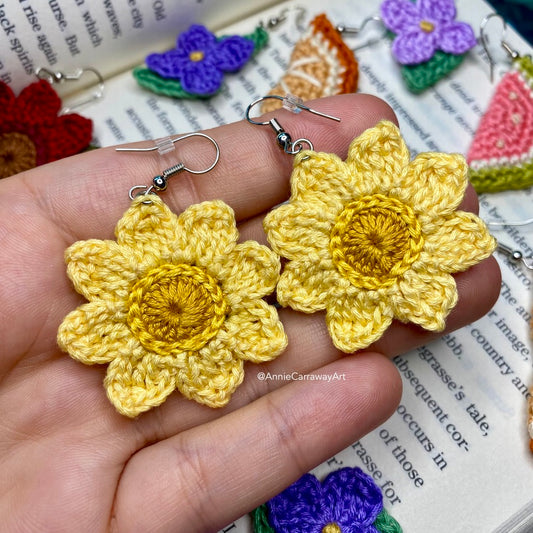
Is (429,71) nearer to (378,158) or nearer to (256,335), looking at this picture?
(378,158)

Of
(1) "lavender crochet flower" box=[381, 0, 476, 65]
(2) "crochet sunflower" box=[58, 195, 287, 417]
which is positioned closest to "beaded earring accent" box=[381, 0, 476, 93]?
(1) "lavender crochet flower" box=[381, 0, 476, 65]

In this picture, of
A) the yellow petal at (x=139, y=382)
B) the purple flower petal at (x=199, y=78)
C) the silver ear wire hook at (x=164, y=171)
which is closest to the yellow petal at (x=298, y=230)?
the silver ear wire hook at (x=164, y=171)

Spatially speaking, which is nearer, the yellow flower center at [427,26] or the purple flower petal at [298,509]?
the purple flower petal at [298,509]

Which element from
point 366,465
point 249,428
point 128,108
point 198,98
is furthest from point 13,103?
point 366,465

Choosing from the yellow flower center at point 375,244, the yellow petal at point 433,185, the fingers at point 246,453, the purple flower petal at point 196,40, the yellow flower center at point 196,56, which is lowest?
the fingers at point 246,453

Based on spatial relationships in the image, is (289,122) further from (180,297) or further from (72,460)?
(72,460)

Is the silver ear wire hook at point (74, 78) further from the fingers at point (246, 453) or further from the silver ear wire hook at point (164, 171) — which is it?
the fingers at point (246, 453)

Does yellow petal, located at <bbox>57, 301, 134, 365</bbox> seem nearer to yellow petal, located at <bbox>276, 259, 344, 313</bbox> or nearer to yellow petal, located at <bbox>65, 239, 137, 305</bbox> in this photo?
yellow petal, located at <bbox>65, 239, 137, 305</bbox>

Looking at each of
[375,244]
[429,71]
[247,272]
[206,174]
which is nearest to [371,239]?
[375,244]
